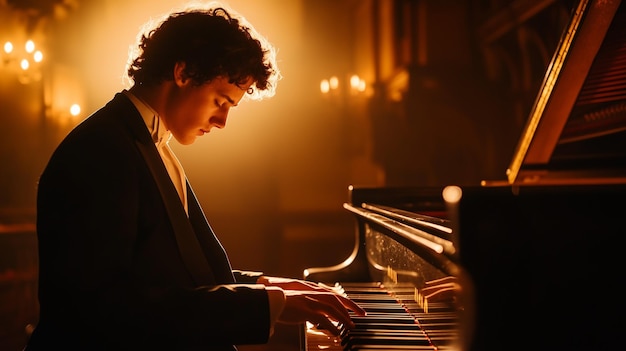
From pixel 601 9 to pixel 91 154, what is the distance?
1.79 metres

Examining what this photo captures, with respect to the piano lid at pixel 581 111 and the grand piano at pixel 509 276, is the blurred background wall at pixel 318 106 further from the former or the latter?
the grand piano at pixel 509 276

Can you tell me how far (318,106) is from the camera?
569 centimetres

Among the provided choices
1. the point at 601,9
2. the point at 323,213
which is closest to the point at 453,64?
the point at 323,213

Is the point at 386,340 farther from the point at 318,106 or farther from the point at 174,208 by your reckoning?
the point at 318,106

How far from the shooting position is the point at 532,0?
411 cm

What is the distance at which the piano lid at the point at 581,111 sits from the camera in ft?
7.29

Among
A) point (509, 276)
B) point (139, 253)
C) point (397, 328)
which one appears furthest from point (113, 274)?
point (509, 276)

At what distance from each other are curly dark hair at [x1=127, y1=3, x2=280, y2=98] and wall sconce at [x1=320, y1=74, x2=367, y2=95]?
374 centimetres

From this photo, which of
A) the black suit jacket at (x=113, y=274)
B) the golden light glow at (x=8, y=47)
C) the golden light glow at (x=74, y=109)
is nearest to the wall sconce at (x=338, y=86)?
the golden light glow at (x=74, y=109)

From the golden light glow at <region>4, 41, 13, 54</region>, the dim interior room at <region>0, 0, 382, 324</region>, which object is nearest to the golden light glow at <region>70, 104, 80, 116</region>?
the dim interior room at <region>0, 0, 382, 324</region>

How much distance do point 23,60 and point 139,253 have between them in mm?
4367

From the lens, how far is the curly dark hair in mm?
1701

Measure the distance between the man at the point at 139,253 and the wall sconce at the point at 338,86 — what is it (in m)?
3.96

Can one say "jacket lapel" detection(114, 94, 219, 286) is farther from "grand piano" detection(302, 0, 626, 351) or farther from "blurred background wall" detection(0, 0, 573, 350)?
"blurred background wall" detection(0, 0, 573, 350)
